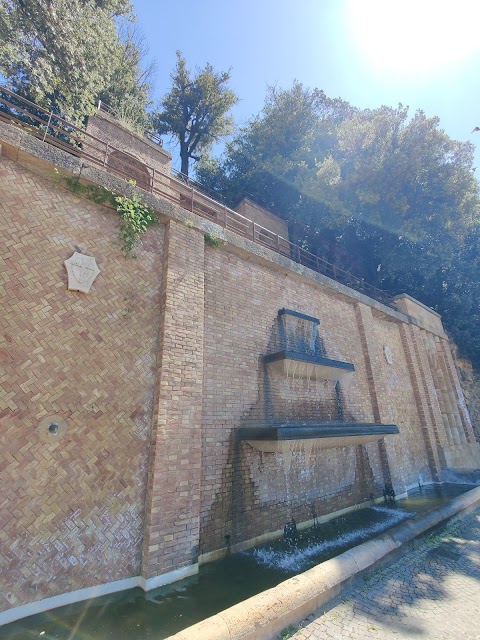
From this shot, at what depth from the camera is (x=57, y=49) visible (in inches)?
413

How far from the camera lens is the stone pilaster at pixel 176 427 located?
4.49 metres

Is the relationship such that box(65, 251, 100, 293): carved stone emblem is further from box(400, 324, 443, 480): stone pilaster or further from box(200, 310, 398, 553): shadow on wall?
box(400, 324, 443, 480): stone pilaster

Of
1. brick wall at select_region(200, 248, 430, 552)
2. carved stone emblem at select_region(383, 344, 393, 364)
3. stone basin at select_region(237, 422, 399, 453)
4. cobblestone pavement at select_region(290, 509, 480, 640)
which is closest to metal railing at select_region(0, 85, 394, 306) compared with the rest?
brick wall at select_region(200, 248, 430, 552)

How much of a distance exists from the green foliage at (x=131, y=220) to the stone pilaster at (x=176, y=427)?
543mm

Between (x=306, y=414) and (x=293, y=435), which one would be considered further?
(x=306, y=414)

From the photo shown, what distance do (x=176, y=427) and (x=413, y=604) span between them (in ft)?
12.7

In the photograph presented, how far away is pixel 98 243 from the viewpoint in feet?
17.9

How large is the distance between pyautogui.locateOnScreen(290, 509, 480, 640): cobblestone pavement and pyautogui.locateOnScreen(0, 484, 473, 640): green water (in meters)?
0.91

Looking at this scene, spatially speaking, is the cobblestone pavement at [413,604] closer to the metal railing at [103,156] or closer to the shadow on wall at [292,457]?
the shadow on wall at [292,457]

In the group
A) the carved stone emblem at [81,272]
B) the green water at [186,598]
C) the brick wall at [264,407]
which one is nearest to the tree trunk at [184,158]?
the brick wall at [264,407]

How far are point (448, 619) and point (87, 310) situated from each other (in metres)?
6.20

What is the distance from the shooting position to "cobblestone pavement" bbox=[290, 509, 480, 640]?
3.47 m

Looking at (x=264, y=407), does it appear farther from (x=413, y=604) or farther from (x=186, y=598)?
(x=413, y=604)

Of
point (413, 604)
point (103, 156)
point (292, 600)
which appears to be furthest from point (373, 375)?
point (103, 156)
